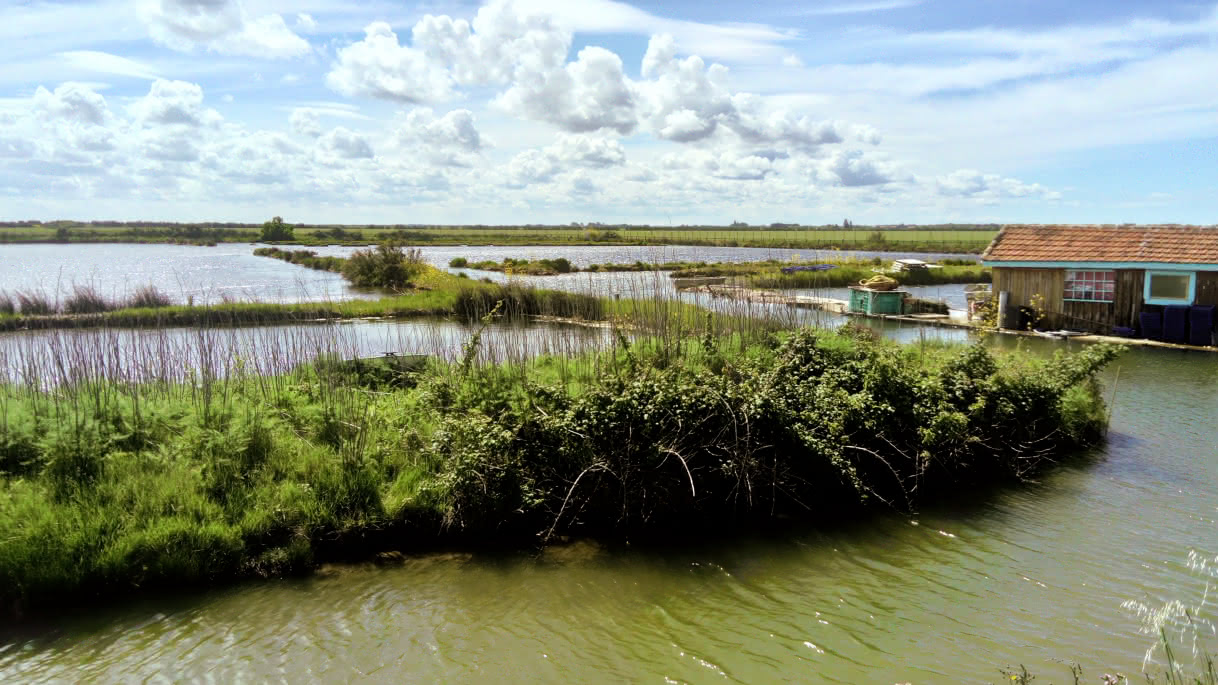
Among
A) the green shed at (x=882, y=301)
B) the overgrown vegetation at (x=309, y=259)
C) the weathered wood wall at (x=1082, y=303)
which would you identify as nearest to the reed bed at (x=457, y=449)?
the weathered wood wall at (x=1082, y=303)

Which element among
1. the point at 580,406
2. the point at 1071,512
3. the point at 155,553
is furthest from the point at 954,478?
the point at 155,553

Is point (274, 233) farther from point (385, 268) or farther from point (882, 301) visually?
point (882, 301)

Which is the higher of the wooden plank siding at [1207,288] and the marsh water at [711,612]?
the wooden plank siding at [1207,288]

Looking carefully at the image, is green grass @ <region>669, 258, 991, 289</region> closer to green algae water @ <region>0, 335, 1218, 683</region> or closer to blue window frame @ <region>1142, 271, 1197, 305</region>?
blue window frame @ <region>1142, 271, 1197, 305</region>

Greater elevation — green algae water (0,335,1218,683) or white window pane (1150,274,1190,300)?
white window pane (1150,274,1190,300)

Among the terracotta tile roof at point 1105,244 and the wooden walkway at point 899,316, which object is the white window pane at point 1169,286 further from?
the wooden walkway at point 899,316

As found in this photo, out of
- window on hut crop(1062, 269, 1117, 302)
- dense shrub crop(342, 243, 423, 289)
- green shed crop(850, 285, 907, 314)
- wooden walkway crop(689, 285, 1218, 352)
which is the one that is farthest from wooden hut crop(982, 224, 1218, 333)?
dense shrub crop(342, 243, 423, 289)
